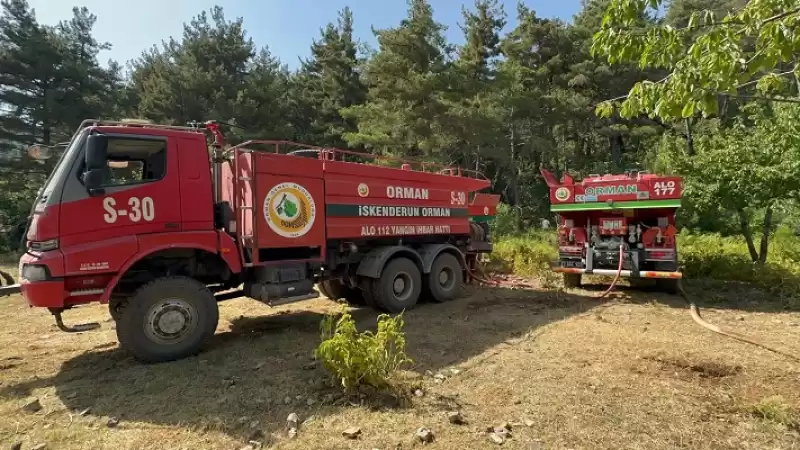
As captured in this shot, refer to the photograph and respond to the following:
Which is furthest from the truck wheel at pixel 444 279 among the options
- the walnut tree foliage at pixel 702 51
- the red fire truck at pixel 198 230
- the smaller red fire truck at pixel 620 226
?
the walnut tree foliage at pixel 702 51

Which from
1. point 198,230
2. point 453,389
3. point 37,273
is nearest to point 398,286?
point 198,230

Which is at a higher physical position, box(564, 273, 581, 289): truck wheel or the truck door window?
the truck door window

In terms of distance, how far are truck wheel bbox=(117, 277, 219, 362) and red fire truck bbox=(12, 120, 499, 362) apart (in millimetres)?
11

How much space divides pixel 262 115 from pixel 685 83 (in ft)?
79.8

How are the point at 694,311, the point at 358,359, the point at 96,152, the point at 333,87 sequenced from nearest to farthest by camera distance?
the point at 358,359 < the point at 96,152 < the point at 694,311 < the point at 333,87

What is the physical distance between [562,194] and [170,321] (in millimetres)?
6971

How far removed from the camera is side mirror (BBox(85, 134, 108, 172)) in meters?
4.50

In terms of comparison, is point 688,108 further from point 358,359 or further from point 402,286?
point 402,286

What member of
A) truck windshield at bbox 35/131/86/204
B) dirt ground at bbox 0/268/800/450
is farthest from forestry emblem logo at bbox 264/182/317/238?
truck windshield at bbox 35/131/86/204

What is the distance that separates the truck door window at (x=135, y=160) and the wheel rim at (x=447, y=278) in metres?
4.76

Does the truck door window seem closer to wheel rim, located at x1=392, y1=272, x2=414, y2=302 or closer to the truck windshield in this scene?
the truck windshield

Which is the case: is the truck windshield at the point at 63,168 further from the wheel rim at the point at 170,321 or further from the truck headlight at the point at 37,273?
the wheel rim at the point at 170,321

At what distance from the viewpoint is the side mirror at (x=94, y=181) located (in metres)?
4.50

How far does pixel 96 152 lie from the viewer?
4535mm
